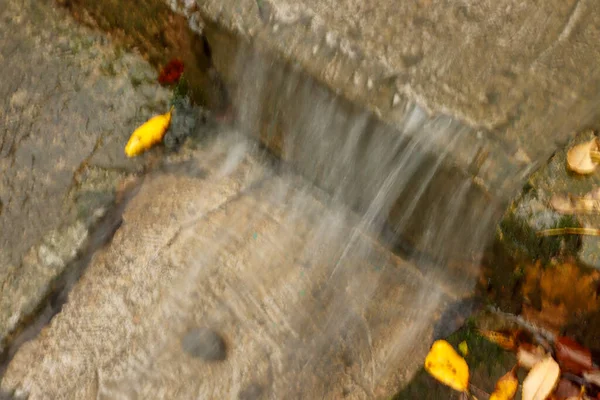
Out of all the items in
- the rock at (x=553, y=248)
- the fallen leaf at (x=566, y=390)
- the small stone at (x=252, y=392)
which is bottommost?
the small stone at (x=252, y=392)

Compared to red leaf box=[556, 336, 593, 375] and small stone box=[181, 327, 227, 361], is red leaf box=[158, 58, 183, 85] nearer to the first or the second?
small stone box=[181, 327, 227, 361]

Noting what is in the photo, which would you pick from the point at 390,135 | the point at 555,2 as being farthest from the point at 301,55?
the point at 555,2

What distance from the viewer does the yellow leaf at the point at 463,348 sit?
1.87m

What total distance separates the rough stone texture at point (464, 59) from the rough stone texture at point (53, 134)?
0.79 meters

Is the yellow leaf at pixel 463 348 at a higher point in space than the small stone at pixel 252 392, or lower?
higher

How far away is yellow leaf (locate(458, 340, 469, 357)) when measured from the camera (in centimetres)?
187

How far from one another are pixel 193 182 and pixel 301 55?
74 cm

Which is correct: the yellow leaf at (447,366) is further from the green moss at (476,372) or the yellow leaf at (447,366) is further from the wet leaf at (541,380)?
the wet leaf at (541,380)

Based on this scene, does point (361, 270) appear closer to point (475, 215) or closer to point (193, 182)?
point (475, 215)

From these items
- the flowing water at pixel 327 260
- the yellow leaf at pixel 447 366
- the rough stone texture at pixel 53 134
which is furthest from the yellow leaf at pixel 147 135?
the yellow leaf at pixel 447 366

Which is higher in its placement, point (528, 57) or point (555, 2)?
point (555, 2)

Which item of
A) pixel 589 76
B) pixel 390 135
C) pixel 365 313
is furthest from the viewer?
pixel 365 313

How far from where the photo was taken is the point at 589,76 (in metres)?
1.71

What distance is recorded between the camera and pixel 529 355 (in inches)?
70.9
